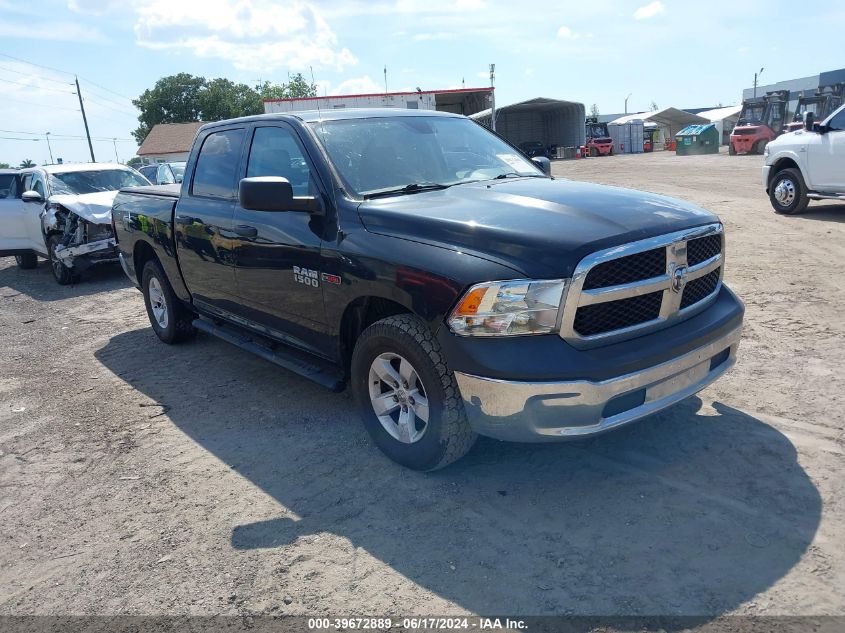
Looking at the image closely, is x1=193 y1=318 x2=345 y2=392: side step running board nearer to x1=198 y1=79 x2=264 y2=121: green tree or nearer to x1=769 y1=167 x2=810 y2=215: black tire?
x1=769 y1=167 x2=810 y2=215: black tire

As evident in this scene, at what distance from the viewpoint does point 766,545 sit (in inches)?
113

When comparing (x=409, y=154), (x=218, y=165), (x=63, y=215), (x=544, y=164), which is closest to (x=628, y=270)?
(x=409, y=154)

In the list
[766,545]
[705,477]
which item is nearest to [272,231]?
[705,477]

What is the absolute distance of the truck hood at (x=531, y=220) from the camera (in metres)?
3.06

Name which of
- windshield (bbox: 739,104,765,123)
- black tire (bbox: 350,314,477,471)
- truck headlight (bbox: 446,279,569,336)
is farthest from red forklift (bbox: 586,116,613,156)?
truck headlight (bbox: 446,279,569,336)

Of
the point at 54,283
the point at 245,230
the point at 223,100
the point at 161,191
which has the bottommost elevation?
the point at 54,283

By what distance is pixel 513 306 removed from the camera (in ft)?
9.93

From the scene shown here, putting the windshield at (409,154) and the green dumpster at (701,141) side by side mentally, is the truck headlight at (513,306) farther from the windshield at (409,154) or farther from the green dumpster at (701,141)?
the green dumpster at (701,141)

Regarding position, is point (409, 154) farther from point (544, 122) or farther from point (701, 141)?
point (544, 122)

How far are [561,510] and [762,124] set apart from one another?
36.4 meters

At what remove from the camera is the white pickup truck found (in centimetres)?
1045

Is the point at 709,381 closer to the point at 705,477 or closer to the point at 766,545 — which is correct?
the point at 705,477

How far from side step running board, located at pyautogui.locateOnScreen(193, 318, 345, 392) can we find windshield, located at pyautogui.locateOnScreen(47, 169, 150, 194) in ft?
23.7

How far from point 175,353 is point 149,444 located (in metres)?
2.15
